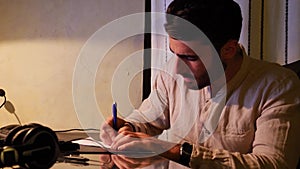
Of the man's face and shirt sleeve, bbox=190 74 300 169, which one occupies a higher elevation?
the man's face

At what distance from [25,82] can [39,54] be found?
0.49 ft

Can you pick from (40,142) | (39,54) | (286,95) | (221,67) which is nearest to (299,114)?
(286,95)

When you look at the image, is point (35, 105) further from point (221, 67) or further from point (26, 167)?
point (26, 167)

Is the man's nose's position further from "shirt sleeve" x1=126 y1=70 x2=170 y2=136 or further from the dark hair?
"shirt sleeve" x1=126 y1=70 x2=170 y2=136

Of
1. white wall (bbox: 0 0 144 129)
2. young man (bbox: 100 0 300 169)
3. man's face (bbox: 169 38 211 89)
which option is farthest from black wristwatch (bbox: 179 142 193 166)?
white wall (bbox: 0 0 144 129)

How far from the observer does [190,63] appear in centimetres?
105

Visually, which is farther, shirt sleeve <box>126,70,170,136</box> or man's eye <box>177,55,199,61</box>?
shirt sleeve <box>126,70,170,136</box>

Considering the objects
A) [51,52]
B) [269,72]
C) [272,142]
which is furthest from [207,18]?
[51,52]

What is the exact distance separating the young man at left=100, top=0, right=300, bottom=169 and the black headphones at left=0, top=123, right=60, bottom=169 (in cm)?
23

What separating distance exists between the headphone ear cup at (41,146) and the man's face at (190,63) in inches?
17.9

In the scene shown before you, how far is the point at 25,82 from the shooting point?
1.88 metres

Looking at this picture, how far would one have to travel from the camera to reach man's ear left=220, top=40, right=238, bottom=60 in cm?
107

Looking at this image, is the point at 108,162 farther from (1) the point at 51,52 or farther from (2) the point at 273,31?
(1) the point at 51,52

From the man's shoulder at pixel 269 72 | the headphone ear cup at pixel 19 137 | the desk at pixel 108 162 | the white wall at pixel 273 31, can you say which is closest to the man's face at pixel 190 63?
the man's shoulder at pixel 269 72
